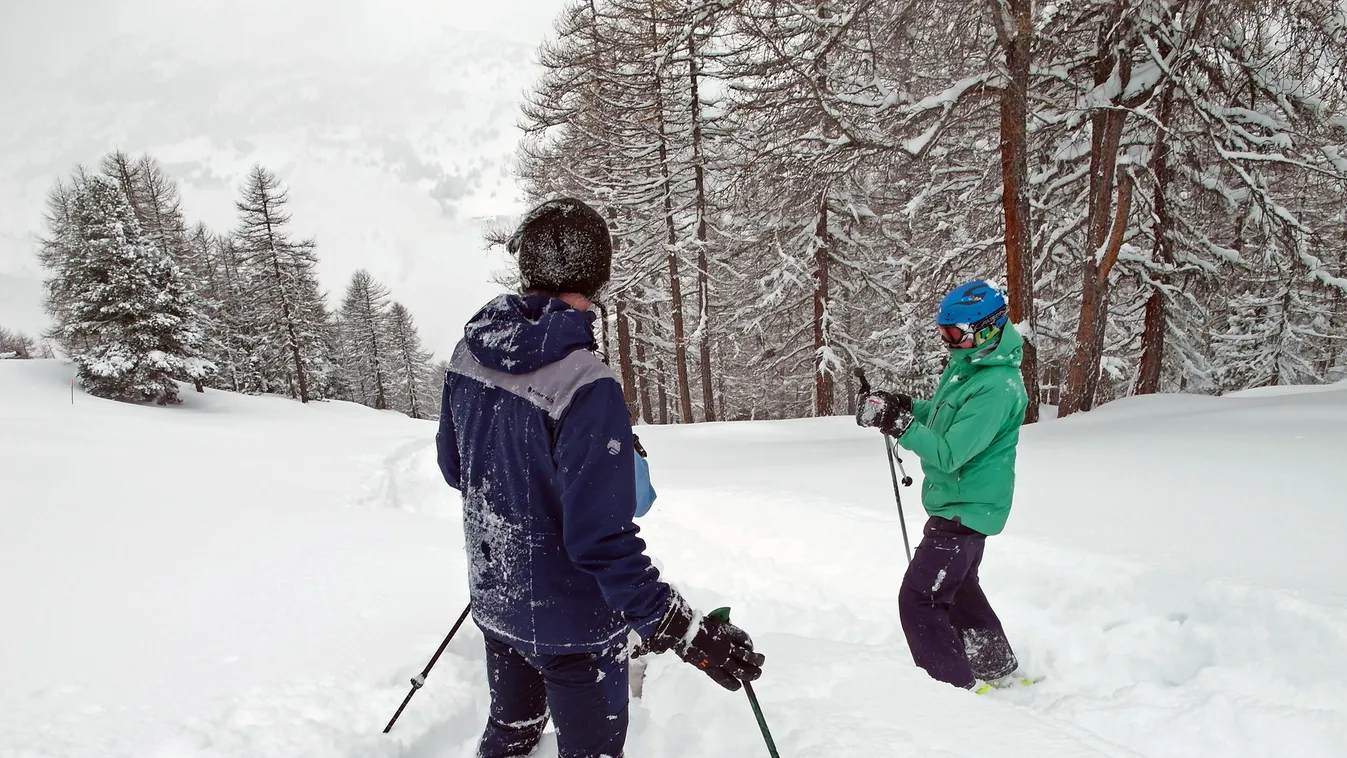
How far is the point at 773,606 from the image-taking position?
15.6ft

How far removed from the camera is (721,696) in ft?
9.16

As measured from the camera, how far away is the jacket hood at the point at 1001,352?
3131mm

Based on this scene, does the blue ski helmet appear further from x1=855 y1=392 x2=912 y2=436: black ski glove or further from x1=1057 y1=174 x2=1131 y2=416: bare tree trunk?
x1=1057 y1=174 x2=1131 y2=416: bare tree trunk

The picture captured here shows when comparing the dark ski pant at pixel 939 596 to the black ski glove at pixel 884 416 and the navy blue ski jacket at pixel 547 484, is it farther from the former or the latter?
the navy blue ski jacket at pixel 547 484

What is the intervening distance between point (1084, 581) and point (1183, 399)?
7.75 metres

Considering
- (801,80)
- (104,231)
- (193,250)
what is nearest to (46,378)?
(104,231)

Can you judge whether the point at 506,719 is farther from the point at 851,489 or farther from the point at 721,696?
the point at 851,489

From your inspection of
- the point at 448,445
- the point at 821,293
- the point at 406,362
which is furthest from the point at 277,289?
the point at 448,445

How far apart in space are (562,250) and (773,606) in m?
3.79

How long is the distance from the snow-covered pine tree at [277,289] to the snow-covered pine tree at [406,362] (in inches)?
355

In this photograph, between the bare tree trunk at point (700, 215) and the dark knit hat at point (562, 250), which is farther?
the bare tree trunk at point (700, 215)

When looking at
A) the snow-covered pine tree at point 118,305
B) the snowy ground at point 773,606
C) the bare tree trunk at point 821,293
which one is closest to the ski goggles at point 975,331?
the snowy ground at point 773,606

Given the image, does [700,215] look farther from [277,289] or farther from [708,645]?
[277,289]

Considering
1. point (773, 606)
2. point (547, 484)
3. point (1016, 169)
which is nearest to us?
point (547, 484)
